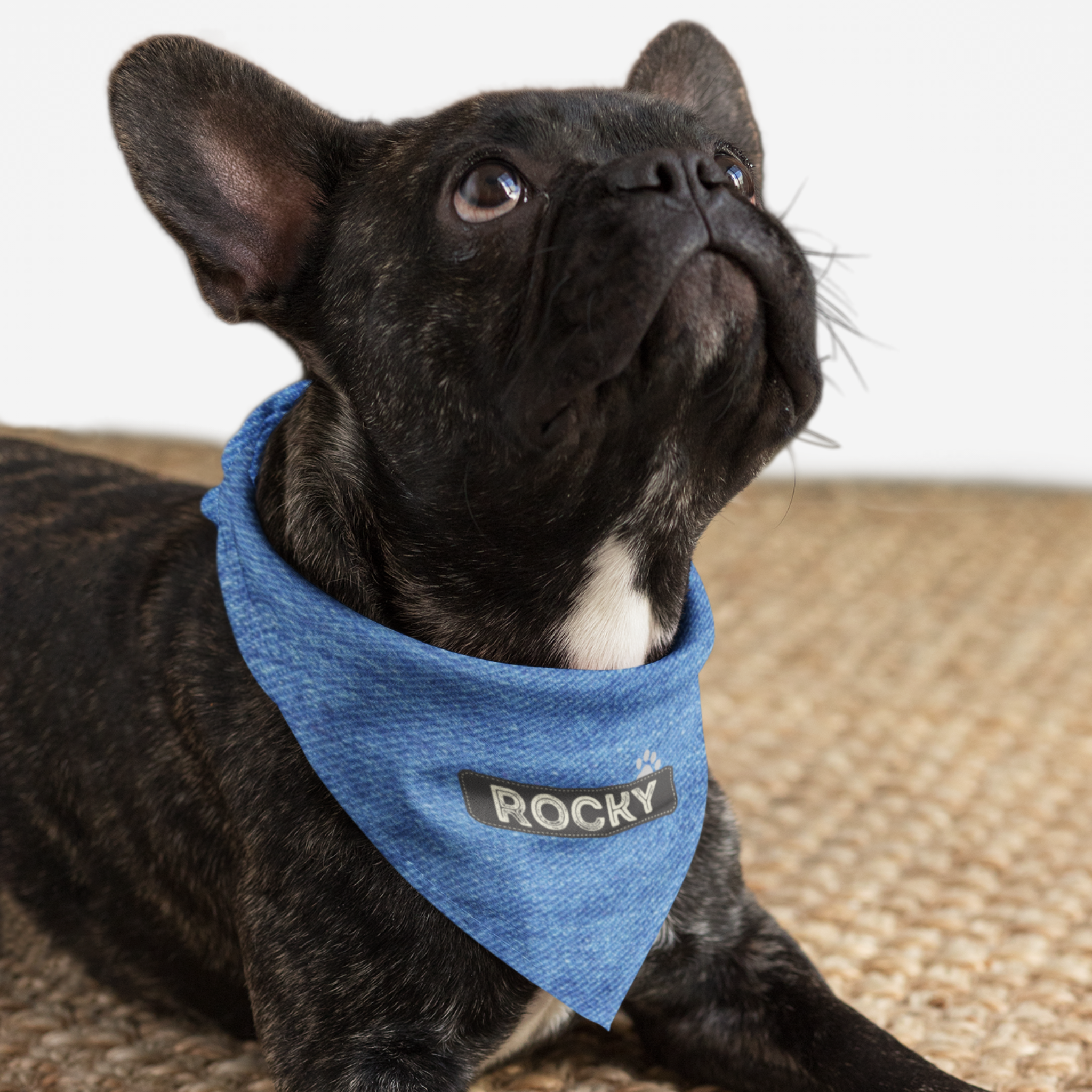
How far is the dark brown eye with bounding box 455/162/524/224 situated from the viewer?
5.22 ft

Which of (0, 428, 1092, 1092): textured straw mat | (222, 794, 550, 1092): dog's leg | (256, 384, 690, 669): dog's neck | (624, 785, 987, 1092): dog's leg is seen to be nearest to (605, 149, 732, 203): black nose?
(256, 384, 690, 669): dog's neck

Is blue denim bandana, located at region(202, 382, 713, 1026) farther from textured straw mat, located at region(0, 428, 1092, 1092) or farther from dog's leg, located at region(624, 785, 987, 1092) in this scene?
textured straw mat, located at region(0, 428, 1092, 1092)

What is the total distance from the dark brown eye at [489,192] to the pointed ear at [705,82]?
23.6 inches

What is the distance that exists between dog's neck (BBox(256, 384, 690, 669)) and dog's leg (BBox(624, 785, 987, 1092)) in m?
0.38

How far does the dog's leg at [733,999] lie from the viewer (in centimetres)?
189

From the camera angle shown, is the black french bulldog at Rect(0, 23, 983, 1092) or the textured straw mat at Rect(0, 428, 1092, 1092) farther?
the textured straw mat at Rect(0, 428, 1092, 1092)

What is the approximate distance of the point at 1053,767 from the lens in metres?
2.94

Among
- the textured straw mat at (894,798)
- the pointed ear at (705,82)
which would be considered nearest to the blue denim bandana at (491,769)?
the textured straw mat at (894,798)

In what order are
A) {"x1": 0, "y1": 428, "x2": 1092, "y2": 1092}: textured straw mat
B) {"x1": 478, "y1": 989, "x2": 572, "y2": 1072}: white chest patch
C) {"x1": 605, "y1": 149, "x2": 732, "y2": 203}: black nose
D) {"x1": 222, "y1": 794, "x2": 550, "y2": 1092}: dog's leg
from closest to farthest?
{"x1": 605, "y1": 149, "x2": 732, "y2": 203}: black nose → {"x1": 222, "y1": 794, "x2": 550, "y2": 1092}: dog's leg → {"x1": 478, "y1": 989, "x2": 572, "y2": 1072}: white chest patch → {"x1": 0, "y1": 428, "x2": 1092, "y2": 1092}: textured straw mat

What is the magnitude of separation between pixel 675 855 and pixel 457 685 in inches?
15.1

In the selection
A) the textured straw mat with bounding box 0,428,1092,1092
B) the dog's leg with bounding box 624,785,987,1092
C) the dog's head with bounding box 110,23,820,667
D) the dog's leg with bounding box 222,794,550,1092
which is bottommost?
the textured straw mat with bounding box 0,428,1092,1092

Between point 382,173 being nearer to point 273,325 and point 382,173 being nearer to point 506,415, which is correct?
point 273,325

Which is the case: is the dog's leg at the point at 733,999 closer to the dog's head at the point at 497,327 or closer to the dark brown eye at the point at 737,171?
the dog's head at the point at 497,327

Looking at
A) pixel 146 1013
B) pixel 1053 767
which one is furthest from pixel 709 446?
pixel 1053 767
